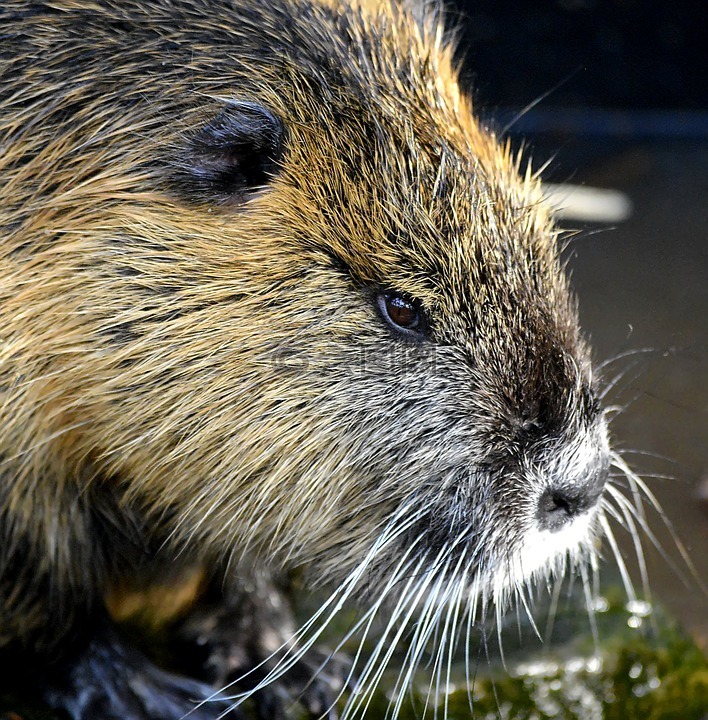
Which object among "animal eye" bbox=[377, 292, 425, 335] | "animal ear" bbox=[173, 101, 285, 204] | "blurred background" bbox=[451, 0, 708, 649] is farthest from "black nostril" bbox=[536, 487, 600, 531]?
"blurred background" bbox=[451, 0, 708, 649]

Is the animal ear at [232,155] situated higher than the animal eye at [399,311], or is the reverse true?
the animal ear at [232,155]

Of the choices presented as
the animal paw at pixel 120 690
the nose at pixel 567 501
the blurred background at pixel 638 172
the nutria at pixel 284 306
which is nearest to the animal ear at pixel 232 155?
the nutria at pixel 284 306

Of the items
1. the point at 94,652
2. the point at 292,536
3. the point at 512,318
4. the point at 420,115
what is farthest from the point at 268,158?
the point at 94,652

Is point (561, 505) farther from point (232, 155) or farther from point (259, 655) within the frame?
point (259, 655)

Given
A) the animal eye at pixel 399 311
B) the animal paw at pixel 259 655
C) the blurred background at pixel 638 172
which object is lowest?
the animal paw at pixel 259 655

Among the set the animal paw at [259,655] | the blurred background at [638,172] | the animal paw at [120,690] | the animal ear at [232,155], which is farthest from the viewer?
the blurred background at [638,172]

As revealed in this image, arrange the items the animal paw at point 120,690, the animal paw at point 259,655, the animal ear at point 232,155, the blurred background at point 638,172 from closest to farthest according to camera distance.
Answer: the animal ear at point 232,155
the animal paw at point 120,690
the animal paw at point 259,655
the blurred background at point 638,172

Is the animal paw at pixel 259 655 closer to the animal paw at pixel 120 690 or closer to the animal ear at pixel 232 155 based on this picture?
the animal paw at pixel 120 690
